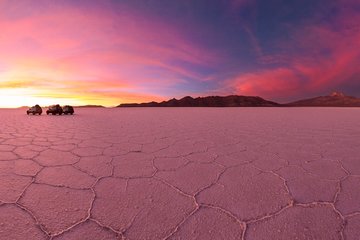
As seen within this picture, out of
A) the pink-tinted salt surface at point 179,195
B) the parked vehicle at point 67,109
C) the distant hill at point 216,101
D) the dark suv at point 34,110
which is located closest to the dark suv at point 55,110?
the parked vehicle at point 67,109

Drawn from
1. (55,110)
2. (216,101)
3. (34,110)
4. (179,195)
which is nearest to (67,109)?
(55,110)

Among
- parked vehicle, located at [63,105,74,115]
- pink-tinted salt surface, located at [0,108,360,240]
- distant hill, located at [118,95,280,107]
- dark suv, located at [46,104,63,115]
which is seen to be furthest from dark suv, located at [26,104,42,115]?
distant hill, located at [118,95,280,107]

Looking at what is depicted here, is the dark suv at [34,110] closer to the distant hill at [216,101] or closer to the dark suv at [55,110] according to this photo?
the dark suv at [55,110]

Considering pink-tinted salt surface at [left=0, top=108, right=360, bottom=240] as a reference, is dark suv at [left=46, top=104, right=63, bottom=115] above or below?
above

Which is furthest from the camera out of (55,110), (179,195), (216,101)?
(216,101)

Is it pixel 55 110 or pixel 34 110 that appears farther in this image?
pixel 34 110

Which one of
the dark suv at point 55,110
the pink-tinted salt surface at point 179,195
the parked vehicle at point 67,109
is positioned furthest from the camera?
the parked vehicle at point 67,109

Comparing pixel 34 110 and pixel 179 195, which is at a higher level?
pixel 34 110

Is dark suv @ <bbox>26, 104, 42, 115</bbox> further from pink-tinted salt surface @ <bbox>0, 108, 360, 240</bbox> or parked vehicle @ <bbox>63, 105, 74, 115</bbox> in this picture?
pink-tinted salt surface @ <bbox>0, 108, 360, 240</bbox>

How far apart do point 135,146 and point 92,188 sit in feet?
6.56

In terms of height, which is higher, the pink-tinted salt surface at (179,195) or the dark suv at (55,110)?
the dark suv at (55,110)

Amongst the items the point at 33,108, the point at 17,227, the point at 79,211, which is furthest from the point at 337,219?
the point at 33,108

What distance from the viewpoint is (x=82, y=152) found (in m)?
3.72

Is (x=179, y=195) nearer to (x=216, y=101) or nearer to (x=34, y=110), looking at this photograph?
(x=34, y=110)
